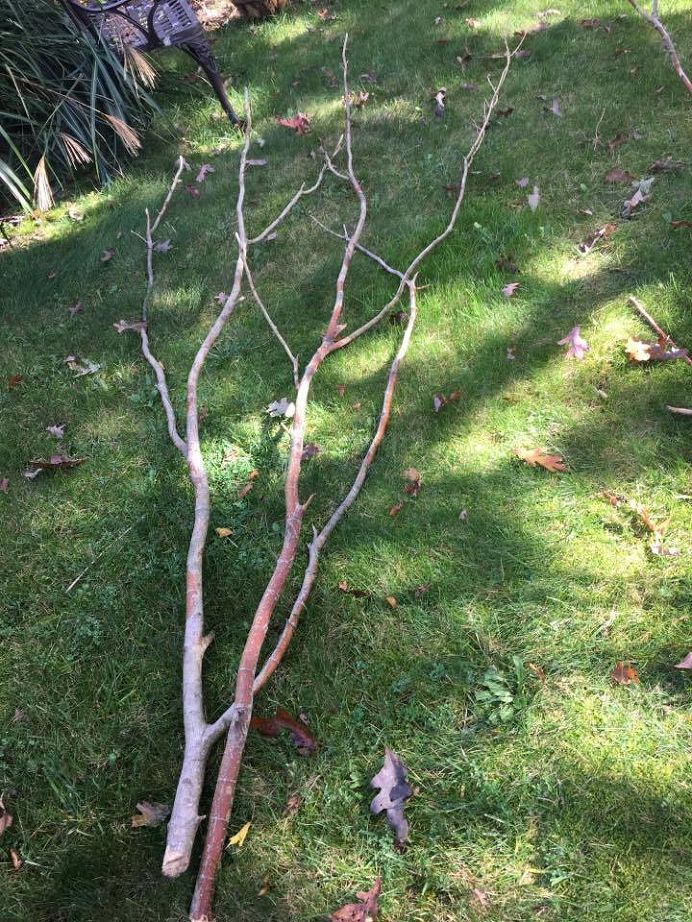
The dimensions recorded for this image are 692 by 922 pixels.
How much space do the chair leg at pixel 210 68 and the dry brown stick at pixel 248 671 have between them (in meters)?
2.84

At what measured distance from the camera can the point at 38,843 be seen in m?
1.92

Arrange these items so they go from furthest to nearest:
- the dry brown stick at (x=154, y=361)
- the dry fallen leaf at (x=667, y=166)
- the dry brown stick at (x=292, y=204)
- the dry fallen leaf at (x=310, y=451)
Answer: the dry brown stick at (x=292, y=204) → the dry fallen leaf at (x=667, y=166) → the dry brown stick at (x=154, y=361) → the dry fallen leaf at (x=310, y=451)

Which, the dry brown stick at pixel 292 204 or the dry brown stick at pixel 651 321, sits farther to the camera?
the dry brown stick at pixel 292 204

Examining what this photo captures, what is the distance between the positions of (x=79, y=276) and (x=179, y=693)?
116 inches

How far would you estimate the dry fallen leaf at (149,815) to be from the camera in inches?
74.9

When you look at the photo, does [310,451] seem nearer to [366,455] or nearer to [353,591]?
[366,455]

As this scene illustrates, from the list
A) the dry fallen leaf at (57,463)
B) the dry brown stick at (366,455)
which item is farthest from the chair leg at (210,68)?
the dry fallen leaf at (57,463)

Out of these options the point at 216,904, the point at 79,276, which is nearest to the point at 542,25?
the point at 79,276

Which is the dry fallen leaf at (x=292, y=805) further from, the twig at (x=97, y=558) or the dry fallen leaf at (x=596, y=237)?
the dry fallen leaf at (x=596, y=237)

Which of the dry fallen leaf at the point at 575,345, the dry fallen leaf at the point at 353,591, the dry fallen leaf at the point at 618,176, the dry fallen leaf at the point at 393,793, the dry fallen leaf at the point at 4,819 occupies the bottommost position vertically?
the dry fallen leaf at the point at 393,793

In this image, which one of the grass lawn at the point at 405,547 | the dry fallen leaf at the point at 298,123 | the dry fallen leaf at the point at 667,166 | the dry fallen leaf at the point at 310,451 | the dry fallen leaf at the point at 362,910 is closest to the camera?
the dry fallen leaf at the point at 362,910

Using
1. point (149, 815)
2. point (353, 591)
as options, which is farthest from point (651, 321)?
point (149, 815)

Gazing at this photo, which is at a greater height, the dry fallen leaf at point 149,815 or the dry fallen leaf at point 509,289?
the dry fallen leaf at point 509,289

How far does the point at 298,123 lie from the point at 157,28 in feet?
3.82
